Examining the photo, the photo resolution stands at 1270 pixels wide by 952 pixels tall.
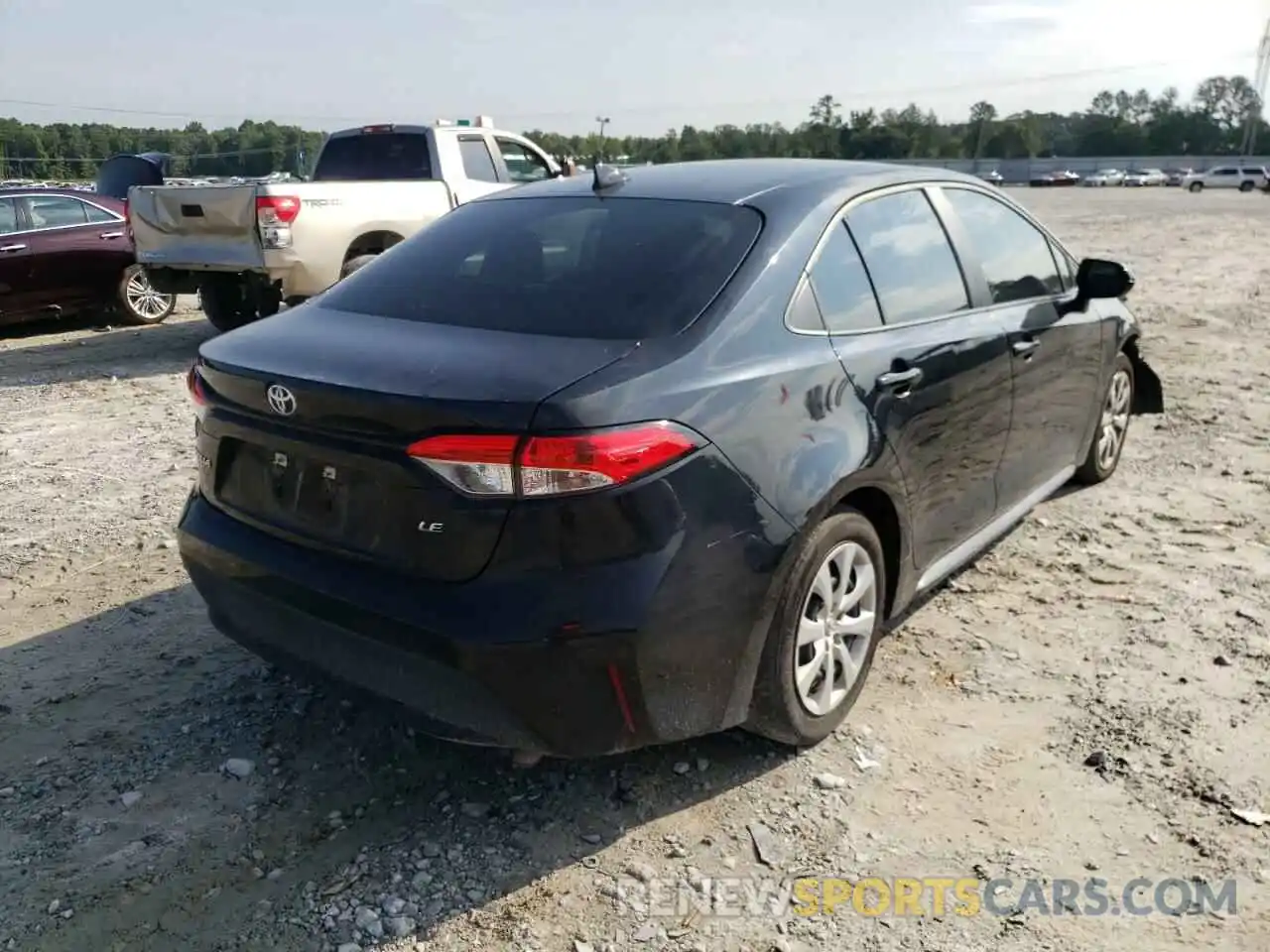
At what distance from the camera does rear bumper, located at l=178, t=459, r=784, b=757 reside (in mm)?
2469

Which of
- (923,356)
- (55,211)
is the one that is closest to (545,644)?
(923,356)

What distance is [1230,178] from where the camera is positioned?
66438 millimetres

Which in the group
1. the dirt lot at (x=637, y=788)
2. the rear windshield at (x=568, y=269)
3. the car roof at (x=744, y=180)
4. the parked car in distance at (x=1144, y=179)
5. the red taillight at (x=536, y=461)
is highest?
the parked car in distance at (x=1144, y=179)

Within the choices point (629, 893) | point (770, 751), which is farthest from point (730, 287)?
point (629, 893)

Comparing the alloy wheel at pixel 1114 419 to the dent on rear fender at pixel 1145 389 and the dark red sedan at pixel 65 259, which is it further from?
the dark red sedan at pixel 65 259

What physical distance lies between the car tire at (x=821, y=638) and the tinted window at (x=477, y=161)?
27.7 feet

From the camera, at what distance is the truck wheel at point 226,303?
9781 millimetres

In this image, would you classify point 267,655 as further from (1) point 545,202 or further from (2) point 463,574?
(1) point 545,202

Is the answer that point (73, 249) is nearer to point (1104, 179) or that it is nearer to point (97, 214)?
point (97, 214)

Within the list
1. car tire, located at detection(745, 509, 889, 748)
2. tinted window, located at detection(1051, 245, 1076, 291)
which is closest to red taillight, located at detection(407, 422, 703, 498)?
car tire, located at detection(745, 509, 889, 748)

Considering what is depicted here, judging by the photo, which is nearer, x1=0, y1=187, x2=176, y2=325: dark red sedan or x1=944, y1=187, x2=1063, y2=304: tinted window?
x1=944, y1=187, x2=1063, y2=304: tinted window

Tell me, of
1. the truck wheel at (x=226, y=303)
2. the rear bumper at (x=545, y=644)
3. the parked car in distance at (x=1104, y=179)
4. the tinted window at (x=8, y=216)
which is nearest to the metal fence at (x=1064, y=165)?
the parked car in distance at (x=1104, y=179)

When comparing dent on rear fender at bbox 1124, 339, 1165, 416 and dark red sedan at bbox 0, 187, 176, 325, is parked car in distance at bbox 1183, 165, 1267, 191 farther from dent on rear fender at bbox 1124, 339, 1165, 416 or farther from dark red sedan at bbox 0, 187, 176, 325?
dent on rear fender at bbox 1124, 339, 1165, 416

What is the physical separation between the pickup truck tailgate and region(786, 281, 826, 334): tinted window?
6780 mm
